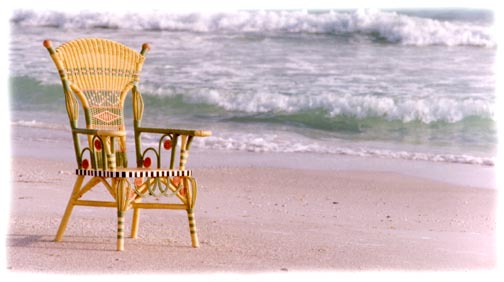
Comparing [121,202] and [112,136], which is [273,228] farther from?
[112,136]

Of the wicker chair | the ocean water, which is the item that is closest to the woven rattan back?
the wicker chair

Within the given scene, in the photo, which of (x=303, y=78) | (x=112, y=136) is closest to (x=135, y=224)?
(x=112, y=136)

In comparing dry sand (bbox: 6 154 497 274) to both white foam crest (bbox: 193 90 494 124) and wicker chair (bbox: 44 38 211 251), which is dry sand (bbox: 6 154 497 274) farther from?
white foam crest (bbox: 193 90 494 124)

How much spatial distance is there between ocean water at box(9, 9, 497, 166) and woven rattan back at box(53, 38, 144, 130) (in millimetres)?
5197

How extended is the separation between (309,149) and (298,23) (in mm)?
8665

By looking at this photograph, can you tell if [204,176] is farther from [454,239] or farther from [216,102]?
[216,102]

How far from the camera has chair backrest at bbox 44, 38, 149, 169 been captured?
6.11 meters

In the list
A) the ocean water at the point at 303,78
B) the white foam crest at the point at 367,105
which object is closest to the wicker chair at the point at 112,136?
the ocean water at the point at 303,78

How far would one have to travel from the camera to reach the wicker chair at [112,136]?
5668 mm

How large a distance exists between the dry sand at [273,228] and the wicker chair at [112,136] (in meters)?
0.24

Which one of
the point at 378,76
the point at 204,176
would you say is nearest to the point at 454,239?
the point at 204,176

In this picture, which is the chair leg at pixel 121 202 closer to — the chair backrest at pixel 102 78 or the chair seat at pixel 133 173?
the chair seat at pixel 133 173

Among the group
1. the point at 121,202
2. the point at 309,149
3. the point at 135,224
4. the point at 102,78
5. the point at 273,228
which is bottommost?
the point at 309,149

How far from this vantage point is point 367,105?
15.0 m
